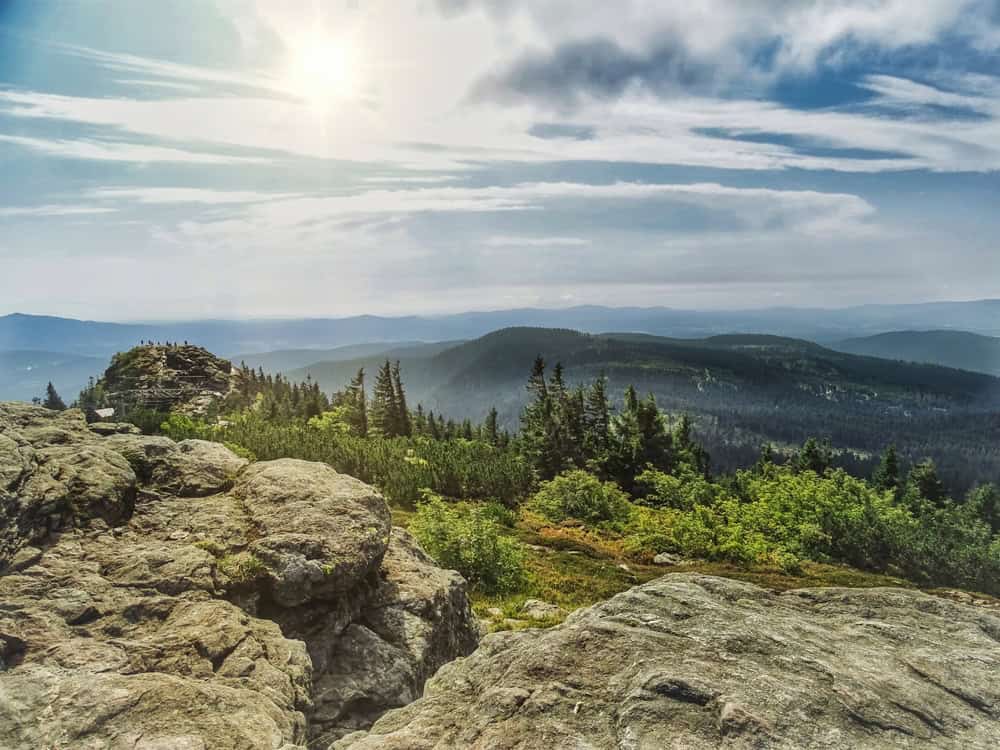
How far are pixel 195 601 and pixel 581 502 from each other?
4031 centimetres

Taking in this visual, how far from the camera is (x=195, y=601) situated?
10.6 meters

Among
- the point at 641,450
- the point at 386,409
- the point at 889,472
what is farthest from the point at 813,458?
the point at 386,409

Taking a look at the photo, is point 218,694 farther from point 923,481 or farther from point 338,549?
point 923,481

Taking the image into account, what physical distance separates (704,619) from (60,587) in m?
11.5

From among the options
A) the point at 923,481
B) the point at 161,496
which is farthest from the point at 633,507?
the point at 923,481

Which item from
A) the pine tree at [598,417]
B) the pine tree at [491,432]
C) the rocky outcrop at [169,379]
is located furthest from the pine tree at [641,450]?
the rocky outcrop at [169,379]

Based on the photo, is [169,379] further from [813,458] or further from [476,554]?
[813,458]

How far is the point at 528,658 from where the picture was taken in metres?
7.49

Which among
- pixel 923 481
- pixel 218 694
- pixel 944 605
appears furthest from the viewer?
pixel 923 481

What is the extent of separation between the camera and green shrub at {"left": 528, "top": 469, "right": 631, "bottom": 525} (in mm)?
46219

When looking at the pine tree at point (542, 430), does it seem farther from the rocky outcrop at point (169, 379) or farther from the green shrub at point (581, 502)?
the rocky outcrop at point (169, 379)

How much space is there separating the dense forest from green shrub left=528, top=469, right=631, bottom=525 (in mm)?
143

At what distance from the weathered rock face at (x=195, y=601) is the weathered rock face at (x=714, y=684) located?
3.02 m

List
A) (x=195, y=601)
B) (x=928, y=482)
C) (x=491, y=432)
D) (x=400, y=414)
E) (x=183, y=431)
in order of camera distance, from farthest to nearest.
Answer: (x=491, y=432)
(x=400, y=414)
(x=928, y=482)
(x=183, y=431)
(x=195, y=601)
